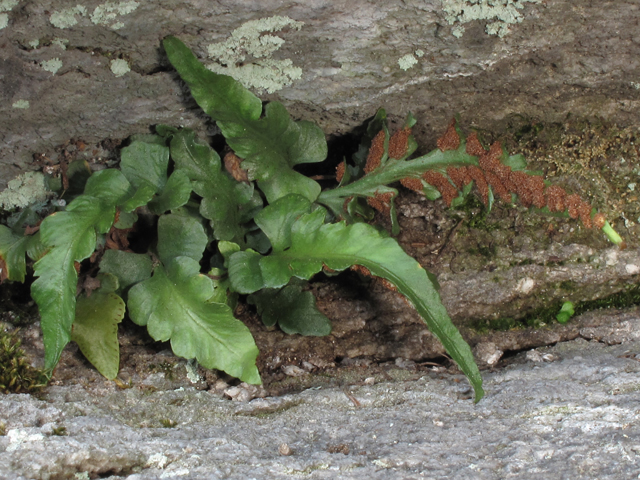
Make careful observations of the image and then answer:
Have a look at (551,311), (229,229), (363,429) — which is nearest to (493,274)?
(551,311)

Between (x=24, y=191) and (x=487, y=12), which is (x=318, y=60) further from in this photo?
(x=24, y=191)

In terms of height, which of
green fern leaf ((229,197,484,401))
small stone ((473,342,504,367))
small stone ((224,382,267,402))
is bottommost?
small stone ((473,342,504,367))

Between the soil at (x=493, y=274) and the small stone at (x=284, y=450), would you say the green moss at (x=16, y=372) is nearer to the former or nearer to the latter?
the soil at (x=493, y=274)

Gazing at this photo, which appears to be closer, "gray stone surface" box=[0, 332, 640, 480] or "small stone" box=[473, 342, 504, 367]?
"gray stone surface" box=[0, 332, 640, 480]

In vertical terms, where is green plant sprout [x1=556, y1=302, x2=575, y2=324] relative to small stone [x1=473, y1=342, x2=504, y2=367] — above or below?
above

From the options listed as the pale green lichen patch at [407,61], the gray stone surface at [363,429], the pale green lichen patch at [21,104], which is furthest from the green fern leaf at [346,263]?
the pale green lichen patch at [21,104]

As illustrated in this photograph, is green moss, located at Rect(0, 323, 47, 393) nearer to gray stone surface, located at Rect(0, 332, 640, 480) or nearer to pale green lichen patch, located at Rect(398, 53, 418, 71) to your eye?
gray stone surface, located at Rect(0, 332, 640, 480)

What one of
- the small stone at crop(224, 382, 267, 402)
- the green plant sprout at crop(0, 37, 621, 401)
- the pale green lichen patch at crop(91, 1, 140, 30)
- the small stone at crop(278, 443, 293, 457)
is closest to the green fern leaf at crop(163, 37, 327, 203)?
the green plant sprout at crop(0, 37, 621, 401)
